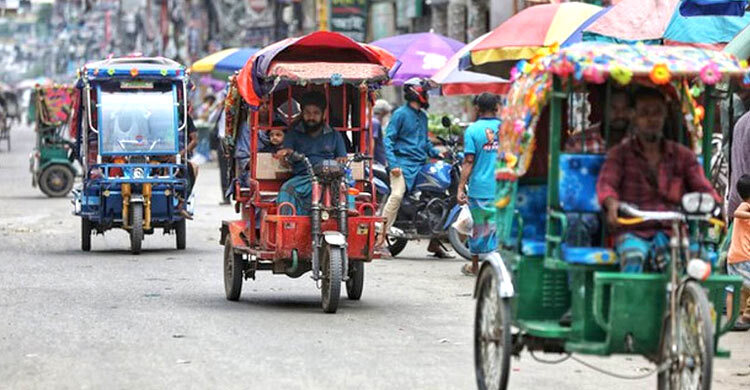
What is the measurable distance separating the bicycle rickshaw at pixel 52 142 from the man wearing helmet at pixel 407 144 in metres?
10.7

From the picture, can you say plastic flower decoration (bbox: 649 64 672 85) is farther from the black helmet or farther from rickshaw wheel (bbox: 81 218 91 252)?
rickshaw wheel (bbox: 81 218 91 252)

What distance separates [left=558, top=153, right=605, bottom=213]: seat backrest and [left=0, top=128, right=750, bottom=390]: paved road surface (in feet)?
5.27

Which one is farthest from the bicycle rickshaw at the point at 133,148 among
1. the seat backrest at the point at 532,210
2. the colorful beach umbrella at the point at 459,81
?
the seat backrest at the point at 532,210

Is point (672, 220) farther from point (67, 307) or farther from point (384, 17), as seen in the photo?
point (384, 17)

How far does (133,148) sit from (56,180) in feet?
35.1

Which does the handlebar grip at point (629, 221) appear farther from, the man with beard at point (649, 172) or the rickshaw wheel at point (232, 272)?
the rickshaw wheel at point (232, 272)

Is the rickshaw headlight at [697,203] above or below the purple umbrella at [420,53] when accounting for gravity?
below

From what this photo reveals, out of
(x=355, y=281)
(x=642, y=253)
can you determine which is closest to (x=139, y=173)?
(x=355, y=281)

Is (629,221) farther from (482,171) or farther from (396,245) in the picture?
(396,245)

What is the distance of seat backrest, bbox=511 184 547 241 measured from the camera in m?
8.68

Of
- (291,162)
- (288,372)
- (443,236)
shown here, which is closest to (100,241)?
(443,236)

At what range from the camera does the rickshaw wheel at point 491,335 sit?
27.1 ft

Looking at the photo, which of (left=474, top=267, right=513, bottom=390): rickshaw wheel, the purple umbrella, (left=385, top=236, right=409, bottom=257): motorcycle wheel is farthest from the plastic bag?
(left=474, top=267, right=513, bottom=390): rickshaw wheel

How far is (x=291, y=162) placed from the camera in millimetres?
13195
